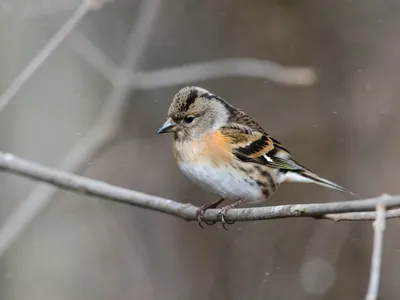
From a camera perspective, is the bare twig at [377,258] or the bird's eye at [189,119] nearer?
the bare twig at [377,258]

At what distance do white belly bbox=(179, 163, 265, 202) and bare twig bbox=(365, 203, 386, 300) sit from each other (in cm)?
129

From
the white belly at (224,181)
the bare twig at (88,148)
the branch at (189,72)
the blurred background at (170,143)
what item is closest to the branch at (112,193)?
the white belly at (224,181)

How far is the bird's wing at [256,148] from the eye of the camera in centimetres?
287

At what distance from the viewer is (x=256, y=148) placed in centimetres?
293

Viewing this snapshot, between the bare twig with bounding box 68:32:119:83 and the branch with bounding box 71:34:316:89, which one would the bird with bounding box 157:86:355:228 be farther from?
the bare twig with bounding box 68:32:119:83

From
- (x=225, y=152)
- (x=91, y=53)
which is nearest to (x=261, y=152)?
(x=225, y=152)

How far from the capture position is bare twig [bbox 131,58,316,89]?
3.39 m

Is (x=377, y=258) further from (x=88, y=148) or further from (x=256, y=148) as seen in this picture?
(x=88, y=148)

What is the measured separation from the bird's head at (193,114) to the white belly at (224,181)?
0.18 m

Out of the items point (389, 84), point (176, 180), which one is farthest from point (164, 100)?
point (389, 84)

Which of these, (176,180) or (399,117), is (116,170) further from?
(399,117)

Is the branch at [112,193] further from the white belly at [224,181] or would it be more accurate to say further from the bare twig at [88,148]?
the bare twig at [88,148]

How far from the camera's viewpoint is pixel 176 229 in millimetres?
5730

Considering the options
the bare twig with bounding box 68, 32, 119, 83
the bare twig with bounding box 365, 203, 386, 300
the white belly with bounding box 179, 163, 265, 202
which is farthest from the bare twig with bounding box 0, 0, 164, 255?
the bare twig with bounding box 365, 203, 386, 300
